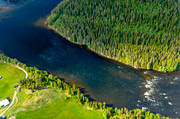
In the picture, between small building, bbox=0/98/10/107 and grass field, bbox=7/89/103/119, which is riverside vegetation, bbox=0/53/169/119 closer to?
grass field, bbox=7/89/103/119

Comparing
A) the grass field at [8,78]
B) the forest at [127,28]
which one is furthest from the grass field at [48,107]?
the forest at [127,28]

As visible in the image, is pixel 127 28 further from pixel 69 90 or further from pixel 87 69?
pixel 69 90

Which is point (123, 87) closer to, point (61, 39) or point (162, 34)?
point (162, 34)

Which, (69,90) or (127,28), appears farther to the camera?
(127,28)

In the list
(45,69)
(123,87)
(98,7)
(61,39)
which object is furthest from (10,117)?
(98,7)

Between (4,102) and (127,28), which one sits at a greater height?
(127,28)

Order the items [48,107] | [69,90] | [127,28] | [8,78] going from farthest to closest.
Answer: [127,28], [8,78], [69,90], [48,107]

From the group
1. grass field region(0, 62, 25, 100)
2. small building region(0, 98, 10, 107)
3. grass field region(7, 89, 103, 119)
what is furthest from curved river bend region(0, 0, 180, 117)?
small building region(0, 98, 10, 107)

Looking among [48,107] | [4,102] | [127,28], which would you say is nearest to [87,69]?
[48,107]

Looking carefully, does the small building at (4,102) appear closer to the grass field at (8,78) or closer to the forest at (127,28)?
the grass field at (8,78)
